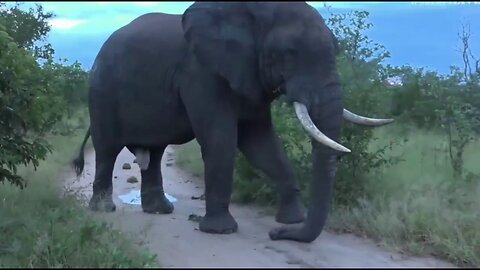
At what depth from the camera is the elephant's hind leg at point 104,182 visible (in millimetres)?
9219

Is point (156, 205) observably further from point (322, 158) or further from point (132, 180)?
point (132, 180)

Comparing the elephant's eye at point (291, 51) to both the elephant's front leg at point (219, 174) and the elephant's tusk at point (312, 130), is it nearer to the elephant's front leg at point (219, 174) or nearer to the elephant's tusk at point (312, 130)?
the elephant's tusk at point (312, 130)

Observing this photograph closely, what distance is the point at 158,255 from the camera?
22.4 feet

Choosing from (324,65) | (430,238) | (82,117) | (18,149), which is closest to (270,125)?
(324,65)

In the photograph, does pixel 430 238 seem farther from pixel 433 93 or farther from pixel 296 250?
pixel 433 93

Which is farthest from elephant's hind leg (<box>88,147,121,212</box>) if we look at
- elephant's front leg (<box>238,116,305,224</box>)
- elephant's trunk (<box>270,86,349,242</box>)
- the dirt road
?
elephant's trunk (<box>270,86,349,242</box>)

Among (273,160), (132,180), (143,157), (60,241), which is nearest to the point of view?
(60,241)

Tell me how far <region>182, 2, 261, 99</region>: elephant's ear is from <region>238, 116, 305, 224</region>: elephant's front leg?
80 centimetres

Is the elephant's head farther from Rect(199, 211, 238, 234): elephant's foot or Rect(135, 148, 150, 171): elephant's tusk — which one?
Rect(135, 148, 150, 171): elephant's tusk

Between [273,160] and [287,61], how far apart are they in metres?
1.47

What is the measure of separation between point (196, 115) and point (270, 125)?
926 millimetres

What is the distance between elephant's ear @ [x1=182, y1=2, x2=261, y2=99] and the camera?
Result: 7.72 metres

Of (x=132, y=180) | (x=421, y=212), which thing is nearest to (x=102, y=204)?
(x=132, y=180)

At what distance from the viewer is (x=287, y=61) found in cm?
739
